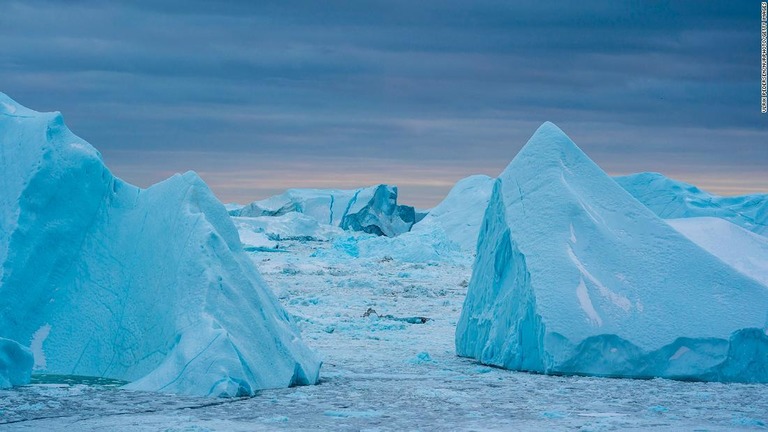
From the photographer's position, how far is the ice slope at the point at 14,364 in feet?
23.7

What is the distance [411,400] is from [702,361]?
2850mm

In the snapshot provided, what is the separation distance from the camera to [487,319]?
9781mm

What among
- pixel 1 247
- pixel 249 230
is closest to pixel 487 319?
pixel 1 247

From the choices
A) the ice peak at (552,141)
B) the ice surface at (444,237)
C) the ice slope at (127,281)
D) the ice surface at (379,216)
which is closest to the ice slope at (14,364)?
the ice slope at (127,281)

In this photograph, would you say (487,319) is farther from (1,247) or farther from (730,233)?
(730,233)

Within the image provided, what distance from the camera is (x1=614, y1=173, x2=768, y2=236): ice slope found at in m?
26.3

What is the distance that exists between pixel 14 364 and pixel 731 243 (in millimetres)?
9662

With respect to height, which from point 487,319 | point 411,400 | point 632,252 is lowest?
point 411,400

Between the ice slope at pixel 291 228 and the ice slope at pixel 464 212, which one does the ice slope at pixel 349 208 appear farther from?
the ice slope at pixel 464 212

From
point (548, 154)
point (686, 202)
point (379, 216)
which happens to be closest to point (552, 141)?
point (548, 154)

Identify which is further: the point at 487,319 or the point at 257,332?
the point at 487,319

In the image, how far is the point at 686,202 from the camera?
2648 cm

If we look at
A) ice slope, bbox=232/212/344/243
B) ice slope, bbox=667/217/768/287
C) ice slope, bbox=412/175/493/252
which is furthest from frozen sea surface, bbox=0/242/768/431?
ice slope, bbox=232/212/344/243

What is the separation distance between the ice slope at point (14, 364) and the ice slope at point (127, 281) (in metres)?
0.53
